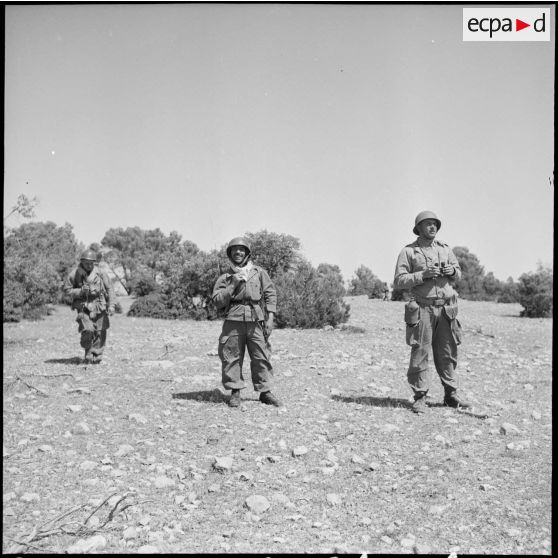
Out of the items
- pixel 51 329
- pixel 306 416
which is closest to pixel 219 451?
pixel 306 416

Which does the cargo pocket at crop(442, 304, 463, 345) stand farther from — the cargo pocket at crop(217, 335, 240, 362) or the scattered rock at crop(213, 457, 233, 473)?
the scattered rock at crop(213, 457, 233, 473)

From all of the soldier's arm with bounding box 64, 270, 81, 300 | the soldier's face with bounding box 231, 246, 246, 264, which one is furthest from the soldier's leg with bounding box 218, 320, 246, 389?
the soldier's arm with bounding box 64, 270, 81, 300

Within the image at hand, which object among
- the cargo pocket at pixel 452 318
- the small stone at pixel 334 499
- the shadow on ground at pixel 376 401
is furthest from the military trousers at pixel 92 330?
the small stone at pixel 334 499

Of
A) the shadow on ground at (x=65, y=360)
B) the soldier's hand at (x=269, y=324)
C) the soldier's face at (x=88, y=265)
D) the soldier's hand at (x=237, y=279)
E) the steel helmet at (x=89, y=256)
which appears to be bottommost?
the shadow on ground at (x=65, y=360)

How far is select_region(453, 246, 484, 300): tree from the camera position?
3584 centimetres

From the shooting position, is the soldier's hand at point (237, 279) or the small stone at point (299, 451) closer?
the small stone at point (299, 451)

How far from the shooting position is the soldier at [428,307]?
6.07 metres

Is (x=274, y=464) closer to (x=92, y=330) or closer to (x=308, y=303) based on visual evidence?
(x=92, y=330)

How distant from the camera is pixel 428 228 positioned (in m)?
6.09

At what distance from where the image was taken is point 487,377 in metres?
8.25

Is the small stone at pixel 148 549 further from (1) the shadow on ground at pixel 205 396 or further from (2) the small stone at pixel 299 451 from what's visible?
(1) the shadow on ground at pixel 205 396

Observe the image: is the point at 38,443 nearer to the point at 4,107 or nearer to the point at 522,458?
the point at 4,107

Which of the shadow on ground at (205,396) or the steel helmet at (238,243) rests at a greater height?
the steel helmet at (238,243)

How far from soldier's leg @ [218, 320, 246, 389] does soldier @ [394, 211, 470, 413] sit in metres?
1.84
